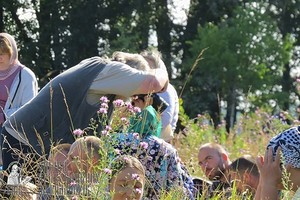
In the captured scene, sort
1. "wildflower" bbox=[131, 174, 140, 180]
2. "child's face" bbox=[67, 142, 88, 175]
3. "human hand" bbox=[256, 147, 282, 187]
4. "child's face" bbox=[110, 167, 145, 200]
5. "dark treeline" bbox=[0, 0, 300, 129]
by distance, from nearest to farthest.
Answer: "human hand" bbox=[256, 147, 282, 187] < "wildflower" bbox=[131, 174, 140, 180] < "child's face" bbox=[110, 167, 145, 200] < "child's face" bbox=[67, 142, 88, 175] < "dark treeline" bbox=[0, 0, 300, 129]

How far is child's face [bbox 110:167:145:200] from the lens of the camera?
15.3 ft

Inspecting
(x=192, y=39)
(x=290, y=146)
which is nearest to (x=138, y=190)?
(x=290, y=146)

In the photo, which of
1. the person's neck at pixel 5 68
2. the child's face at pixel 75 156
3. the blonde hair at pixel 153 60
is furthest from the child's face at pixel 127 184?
the person's neck at pixel 5 68

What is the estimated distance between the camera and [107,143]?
14.5 ft

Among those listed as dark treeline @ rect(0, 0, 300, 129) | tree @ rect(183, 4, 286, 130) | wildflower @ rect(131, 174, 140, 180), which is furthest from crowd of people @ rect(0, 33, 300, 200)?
tree @ rect(183, 4, 286, 130)

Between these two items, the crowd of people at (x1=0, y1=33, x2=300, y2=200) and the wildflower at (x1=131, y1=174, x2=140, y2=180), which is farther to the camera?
the wildflower at (x1=131, y1=174, x2=140, y2=180)

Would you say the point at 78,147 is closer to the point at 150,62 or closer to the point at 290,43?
the point at 150,62

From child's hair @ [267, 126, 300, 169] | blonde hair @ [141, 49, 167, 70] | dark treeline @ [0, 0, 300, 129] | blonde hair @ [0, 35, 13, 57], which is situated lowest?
dark treeline @ [0, 0, 300, 129]

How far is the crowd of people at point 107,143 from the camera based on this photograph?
14.6 ft

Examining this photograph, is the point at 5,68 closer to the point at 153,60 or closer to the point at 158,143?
the point at 153,60

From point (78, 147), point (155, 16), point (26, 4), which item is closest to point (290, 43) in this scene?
point (155, 16)

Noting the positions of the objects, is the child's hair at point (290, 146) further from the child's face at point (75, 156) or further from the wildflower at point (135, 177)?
the child's face at point (75, 156)

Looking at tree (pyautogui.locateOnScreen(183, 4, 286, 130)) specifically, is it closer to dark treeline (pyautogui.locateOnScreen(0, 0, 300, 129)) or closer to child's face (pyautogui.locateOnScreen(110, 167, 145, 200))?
dark treeline (pyautogui.locateOnScreen(0, 0, 300, 129))

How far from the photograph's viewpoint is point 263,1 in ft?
125
